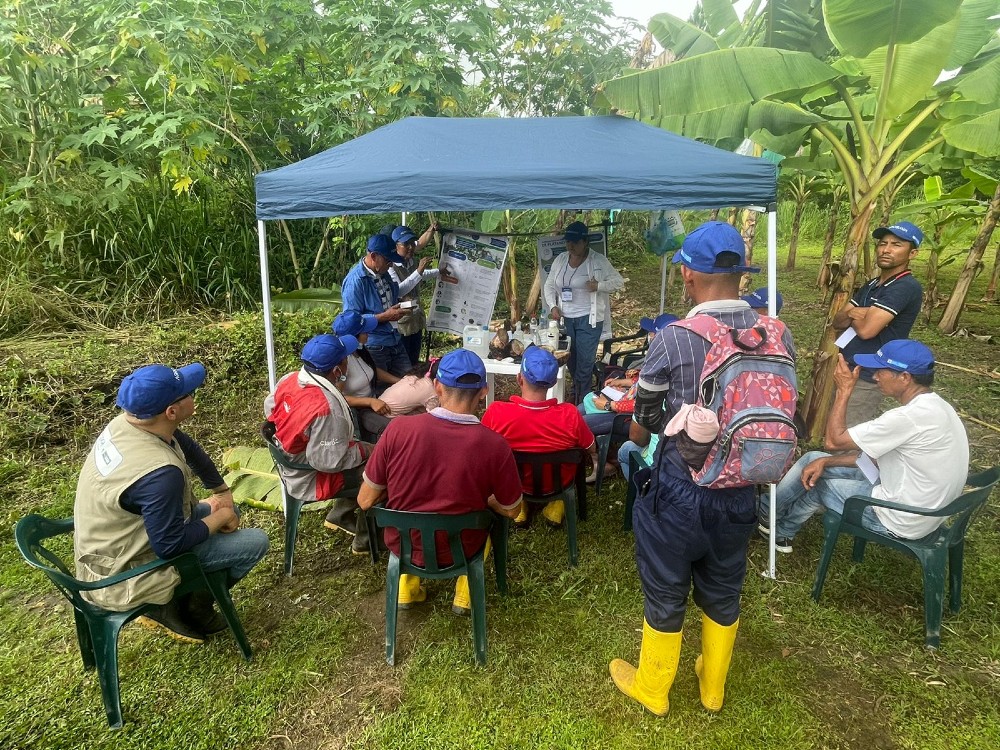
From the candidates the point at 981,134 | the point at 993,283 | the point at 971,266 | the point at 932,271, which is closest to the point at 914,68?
the point at 981,134

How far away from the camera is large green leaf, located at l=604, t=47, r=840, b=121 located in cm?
362

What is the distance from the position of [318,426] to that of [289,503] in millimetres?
751

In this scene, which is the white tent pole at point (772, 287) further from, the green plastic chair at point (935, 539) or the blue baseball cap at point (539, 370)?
the blue baseball cap at point (539, 370)

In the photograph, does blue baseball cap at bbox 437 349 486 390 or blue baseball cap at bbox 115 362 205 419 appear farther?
blue baseball cap at bbox 437 349 486 390

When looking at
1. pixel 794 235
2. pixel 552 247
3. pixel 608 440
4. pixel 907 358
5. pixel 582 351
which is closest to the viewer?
pixel 907 358

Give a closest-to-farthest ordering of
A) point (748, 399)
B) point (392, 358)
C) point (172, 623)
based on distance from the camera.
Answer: point (748, 399)
point (172, 623)
point (392, 358)

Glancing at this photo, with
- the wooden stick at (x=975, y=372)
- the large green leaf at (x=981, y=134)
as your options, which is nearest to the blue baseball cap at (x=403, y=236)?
the large green leaf at (x=981, y=134)

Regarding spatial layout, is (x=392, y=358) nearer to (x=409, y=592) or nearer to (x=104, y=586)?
(x=409, y=592)

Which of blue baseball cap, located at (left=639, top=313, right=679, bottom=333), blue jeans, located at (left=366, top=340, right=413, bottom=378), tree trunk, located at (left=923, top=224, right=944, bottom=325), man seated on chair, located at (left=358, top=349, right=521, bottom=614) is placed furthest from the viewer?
tree trunk, located at (left=923, top=224, right=944, bottom=325)

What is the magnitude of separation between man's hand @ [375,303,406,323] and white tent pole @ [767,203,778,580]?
3.00m

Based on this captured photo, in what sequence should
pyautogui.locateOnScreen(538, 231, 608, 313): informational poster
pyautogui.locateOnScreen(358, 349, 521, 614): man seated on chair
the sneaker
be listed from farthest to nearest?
pyautogui.locateOnScreen(538, 231, 608, 313): informational poster, the sneaker, pyautogui.locateOnScreen(358, 349, 521, 614): man seated on chair

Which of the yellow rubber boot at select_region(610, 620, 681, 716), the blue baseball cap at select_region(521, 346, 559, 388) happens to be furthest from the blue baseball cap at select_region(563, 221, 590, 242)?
the yellow rubber boot at select_region(610, 620, 681, 716)

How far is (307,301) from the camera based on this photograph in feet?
24.1

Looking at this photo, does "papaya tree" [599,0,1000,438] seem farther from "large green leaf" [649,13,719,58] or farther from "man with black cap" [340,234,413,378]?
"man with black cap" [340,234,413,378]
